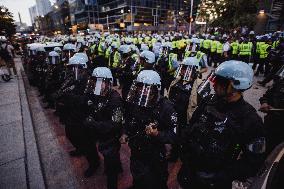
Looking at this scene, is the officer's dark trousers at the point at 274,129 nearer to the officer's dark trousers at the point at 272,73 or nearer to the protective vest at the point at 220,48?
the officer's dark trousers at the point at 272,73

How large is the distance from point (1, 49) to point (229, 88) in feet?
46.7

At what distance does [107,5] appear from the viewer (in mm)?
85812

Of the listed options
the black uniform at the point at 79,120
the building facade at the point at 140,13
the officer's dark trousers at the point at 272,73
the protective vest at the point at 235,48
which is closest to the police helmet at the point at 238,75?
the black uniform at the point at 79,120

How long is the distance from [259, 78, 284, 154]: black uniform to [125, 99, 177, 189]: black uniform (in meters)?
1.98

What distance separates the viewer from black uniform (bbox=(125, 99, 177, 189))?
2.81 meters

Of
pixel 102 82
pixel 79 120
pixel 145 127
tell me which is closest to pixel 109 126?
pixel 145 127

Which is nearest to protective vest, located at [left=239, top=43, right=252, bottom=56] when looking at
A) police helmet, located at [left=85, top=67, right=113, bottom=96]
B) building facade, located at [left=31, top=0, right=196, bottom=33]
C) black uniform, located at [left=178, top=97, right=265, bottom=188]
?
police helmet, located at [left=85, top=67, right=113, bottom=96]

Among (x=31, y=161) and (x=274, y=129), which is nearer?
(x=274, y=129)

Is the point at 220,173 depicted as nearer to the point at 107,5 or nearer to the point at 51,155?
the point at 51,155

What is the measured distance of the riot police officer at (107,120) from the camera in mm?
3242

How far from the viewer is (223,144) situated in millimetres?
2035

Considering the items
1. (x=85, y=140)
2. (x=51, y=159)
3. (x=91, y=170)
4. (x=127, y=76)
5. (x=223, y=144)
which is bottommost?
(x=51, y=159)

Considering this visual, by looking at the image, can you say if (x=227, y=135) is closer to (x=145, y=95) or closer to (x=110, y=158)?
(x=145, y=95)

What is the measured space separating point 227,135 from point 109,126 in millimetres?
1777
